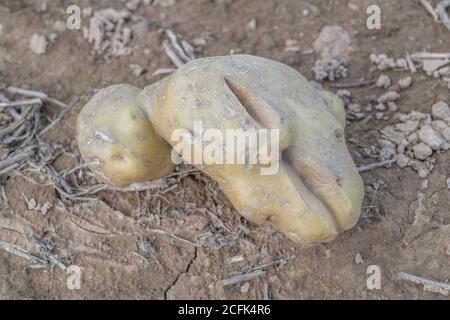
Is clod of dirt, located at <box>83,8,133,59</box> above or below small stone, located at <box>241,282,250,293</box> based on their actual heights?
above

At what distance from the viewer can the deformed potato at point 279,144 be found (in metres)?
2.07

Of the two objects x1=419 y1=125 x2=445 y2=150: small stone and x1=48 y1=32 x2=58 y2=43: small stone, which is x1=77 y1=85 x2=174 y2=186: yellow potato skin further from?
x1=419 y1=125 x2=445 y2=150: small stone

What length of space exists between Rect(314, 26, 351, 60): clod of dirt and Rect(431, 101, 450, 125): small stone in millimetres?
559

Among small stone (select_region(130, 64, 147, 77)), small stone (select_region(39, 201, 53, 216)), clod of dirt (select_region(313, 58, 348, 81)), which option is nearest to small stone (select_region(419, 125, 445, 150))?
clod of dirt (select_region(313, 58, 348, 81))

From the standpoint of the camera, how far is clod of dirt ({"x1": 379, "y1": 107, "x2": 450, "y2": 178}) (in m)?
2.54

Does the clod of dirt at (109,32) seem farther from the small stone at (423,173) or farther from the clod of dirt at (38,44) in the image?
the small stone at (423,173)

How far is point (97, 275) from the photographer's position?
2332 mm

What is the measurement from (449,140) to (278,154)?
0.95m

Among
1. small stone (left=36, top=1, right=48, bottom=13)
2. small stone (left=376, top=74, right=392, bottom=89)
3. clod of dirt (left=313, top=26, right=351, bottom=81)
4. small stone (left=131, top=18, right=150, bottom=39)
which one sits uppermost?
small stone (left=36, top=1, right=48, bottom=13)

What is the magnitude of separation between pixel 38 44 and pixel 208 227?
147 centimetres

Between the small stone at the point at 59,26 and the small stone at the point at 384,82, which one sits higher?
the small stone at the point at 59,26

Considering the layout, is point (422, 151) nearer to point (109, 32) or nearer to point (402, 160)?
point (402, 160)

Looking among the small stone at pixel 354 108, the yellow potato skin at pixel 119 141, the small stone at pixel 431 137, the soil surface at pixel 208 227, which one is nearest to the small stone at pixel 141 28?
the soil surface at pixel 208 227

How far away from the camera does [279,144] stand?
2049 millimetres
